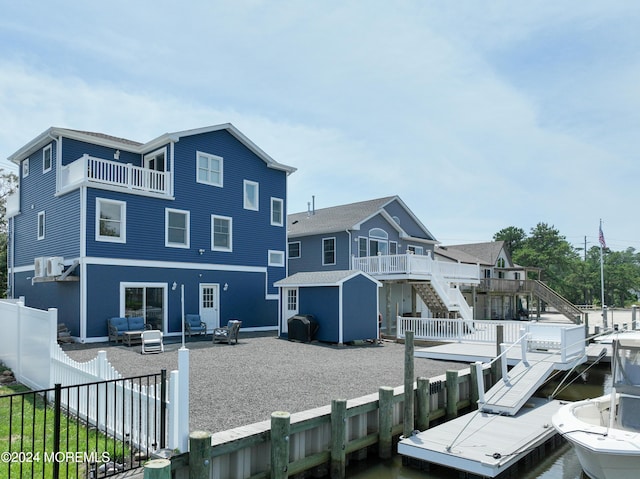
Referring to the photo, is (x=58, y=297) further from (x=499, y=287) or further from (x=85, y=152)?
(x=499, y=287)

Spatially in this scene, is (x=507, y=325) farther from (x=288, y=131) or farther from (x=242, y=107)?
(x=242, y=107)

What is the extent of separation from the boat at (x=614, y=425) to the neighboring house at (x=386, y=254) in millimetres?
13080

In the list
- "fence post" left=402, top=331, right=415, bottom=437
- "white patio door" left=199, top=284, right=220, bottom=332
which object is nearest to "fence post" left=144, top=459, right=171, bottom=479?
"fence post" left=402, top=331, right=415, bottom=437

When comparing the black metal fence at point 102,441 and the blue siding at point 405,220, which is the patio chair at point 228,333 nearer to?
the black metal fence at point 102,441

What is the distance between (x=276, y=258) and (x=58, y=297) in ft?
31.7

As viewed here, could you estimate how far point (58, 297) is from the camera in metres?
18.5

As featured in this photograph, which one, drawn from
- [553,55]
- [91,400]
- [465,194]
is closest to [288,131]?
[553,55]

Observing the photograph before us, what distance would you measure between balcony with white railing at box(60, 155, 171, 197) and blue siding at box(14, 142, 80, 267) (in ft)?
2.36

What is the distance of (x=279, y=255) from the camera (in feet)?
77.2

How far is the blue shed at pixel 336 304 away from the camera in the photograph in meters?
17.8

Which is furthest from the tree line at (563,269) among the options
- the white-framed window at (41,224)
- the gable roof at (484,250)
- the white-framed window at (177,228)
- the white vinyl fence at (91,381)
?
the white vinyl fence at (91,381)

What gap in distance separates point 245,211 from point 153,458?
56.0 ft

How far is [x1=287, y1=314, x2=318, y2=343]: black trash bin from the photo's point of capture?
1808cm

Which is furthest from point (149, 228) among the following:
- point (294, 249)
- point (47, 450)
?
point (47, 450)
